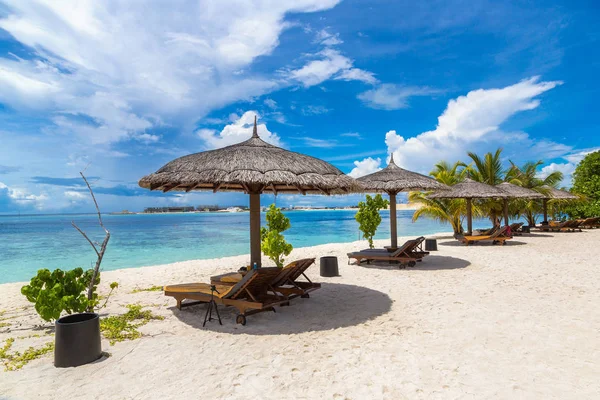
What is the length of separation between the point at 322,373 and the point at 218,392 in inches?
34.8

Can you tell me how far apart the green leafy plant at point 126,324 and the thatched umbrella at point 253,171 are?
1704mm

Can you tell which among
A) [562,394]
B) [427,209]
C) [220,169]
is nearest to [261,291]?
[220,169]

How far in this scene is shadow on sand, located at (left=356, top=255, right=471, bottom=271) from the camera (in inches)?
338

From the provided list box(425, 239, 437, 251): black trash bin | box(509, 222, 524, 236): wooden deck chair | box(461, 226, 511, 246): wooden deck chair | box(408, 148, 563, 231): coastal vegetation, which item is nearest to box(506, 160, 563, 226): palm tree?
box(408, 148, 563, 231): coastal vegetation

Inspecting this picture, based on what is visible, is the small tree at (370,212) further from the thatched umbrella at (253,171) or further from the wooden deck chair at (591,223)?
the wooden deck chair at (591,223)

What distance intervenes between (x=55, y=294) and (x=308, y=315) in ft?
9.88

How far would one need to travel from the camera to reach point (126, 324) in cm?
455

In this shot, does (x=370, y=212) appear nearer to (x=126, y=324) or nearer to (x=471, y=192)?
(x=471, y=192)

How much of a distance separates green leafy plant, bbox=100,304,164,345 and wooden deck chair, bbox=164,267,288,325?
1.48 ft

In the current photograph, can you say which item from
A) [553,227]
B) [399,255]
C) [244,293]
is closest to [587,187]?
[553,227]

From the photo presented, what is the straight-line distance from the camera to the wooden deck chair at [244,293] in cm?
446

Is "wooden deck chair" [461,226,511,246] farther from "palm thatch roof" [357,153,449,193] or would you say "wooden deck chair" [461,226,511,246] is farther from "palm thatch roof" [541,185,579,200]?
"palm thatch roof" [541,185,579,200]

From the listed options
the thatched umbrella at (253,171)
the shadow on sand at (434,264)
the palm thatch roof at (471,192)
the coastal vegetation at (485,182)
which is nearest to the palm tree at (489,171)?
the coastal vegetation at (485,182)

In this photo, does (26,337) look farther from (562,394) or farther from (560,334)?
(560,334)
